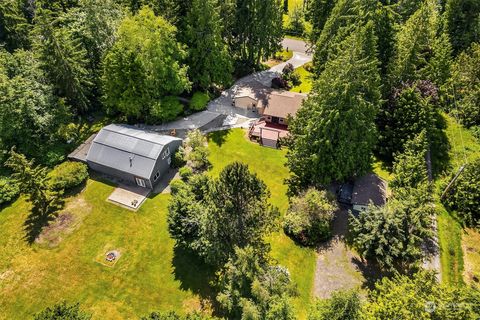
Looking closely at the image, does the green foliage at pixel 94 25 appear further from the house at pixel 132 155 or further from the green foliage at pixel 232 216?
the green foliage at pixel 232 216

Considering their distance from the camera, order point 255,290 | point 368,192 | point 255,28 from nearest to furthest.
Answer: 1. point 255,290
2. point 368,192
3. point 255,28

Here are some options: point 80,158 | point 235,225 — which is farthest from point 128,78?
point 235,225

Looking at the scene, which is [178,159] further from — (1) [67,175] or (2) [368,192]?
(2) [368,192]

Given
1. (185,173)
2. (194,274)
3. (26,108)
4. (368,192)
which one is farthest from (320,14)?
(194,274)

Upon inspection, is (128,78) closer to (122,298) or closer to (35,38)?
(35,38)

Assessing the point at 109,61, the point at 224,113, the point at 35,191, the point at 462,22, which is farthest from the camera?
the point at 462,22

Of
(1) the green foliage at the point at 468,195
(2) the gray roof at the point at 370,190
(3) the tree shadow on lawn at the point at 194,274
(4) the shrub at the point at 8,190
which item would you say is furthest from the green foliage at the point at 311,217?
(4) the shrub at the point at 8,190

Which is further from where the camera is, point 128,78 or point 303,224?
point 128,78
